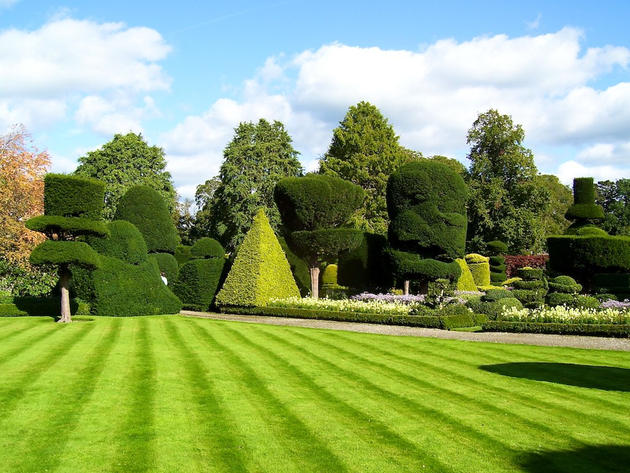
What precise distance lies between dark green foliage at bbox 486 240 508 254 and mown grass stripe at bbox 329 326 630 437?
33156 millimetres

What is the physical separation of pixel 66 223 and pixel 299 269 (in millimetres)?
12643

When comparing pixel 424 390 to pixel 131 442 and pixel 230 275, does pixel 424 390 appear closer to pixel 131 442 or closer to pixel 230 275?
pixel 131 442

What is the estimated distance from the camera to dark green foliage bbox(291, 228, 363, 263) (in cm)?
2469

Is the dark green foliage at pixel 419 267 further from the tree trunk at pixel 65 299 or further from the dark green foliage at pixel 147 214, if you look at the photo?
the tree trunk at pixel 65 299

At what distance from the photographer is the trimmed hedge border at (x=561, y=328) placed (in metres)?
15.4

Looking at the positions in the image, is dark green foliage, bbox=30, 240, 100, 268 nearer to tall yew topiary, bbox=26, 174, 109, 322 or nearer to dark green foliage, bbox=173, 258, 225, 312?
tall yew topiary, bbox=26, 174, 109, 322

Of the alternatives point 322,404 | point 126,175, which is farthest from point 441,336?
point 126,175

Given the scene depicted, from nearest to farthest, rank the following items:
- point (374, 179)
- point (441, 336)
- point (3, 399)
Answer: point (3, 399) → point (441, 336) → point (374, 179)

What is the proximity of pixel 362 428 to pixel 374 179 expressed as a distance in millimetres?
38525

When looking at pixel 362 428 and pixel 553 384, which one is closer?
pixel 362 428

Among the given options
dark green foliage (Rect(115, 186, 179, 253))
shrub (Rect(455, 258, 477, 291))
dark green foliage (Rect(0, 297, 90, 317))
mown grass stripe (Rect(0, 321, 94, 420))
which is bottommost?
mown grass stripe (Rect(0, 321, 94, 420))

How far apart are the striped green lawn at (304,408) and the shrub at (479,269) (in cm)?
2578

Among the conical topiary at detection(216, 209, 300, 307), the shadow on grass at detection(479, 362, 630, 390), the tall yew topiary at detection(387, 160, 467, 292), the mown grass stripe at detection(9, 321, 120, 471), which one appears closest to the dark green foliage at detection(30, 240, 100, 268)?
the conical topiary at detection(216, 209, 300, 307)

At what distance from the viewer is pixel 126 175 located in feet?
149
